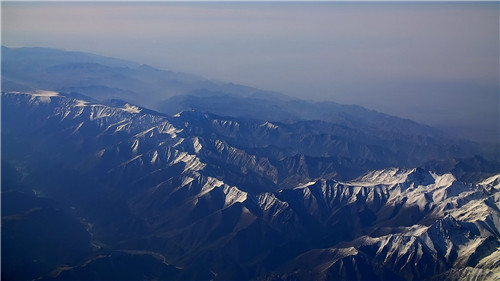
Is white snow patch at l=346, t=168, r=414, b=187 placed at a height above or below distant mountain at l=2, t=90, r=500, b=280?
above

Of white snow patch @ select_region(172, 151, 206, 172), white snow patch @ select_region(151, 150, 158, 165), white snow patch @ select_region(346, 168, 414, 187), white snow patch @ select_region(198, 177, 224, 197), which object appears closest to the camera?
white snow patch @ select_region(198, 177, 224, 197)

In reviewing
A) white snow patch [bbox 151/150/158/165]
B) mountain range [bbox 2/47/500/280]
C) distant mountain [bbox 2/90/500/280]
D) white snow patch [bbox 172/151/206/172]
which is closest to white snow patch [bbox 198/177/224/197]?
distant mountain [bbox 2/90/500/280]

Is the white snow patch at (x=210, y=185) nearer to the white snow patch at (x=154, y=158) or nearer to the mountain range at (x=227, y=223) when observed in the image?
the mountain range at (x=227, y=223)

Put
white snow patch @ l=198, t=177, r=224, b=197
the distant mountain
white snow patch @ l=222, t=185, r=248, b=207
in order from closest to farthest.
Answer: the distant mountain → white snow patch @ l=222, t=185, r=248, b=207 → white snow patch @ l=198, t=177, r=224, b=197

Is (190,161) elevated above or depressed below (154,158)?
above

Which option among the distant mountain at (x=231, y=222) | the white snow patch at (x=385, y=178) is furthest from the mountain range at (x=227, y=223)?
the white snow patch at (x=385, y=178)

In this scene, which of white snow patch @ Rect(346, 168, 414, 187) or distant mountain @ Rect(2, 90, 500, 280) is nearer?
distant mountain @ Rect(2, 90, 500, 280)

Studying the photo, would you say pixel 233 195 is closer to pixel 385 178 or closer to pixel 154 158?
pixel 154 158

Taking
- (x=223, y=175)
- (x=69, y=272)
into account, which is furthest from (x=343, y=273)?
(x=223, y=175)

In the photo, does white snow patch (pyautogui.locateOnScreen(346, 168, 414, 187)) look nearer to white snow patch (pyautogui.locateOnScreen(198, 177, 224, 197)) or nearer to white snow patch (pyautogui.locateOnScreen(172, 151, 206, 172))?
white snow patch (pyautogui.locateOnScreen(198, 177, 224, 197))

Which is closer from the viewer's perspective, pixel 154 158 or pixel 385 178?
pixel 385 178

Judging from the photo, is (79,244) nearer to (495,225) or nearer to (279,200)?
(279,200)

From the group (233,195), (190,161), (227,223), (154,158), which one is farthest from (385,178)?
(154,158)

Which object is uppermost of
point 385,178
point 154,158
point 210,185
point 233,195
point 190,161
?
point 385,178
